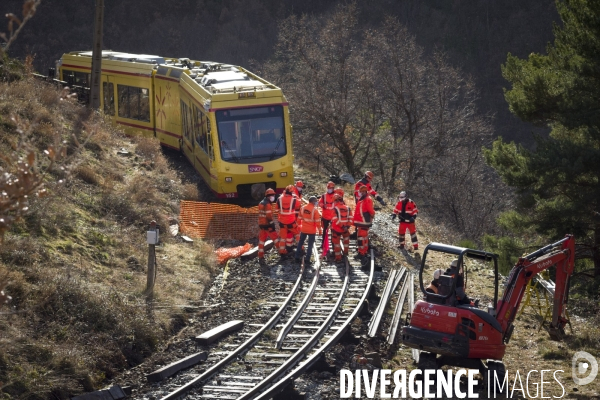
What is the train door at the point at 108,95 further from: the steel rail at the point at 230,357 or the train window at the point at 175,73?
the steel rail at the point at 230,357

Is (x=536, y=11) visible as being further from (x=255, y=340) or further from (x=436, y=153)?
(x=255, y=340)

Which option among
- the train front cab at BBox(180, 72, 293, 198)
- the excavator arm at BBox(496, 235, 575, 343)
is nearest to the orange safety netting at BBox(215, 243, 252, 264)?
the train front cab at BBox(180, 72, 293, 198)

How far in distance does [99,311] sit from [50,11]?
6130 centimetres

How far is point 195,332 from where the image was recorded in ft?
43.7

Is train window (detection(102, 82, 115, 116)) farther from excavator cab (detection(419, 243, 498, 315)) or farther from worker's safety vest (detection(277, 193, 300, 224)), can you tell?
excavator cab (detection(419, 243, 498, 315))

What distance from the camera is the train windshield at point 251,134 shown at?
68.7ft

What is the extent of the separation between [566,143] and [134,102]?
52.3ft

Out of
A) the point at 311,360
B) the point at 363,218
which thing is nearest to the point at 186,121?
the point at 363,218

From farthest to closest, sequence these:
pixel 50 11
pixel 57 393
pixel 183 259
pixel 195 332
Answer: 1. pixel 50 11
2. pixel 183 259
3. pixel 195 332
4. pixel 57 393

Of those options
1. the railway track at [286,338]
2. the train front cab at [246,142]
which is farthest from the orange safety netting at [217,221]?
the railway track at [286,338]

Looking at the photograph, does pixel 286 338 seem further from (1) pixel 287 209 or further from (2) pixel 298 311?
(1) pixel 287 209

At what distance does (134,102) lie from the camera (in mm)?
28953

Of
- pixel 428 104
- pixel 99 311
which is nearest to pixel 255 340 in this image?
pixel 99 311

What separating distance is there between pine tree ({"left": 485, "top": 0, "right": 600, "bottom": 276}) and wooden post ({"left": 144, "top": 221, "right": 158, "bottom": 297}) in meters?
9.32
